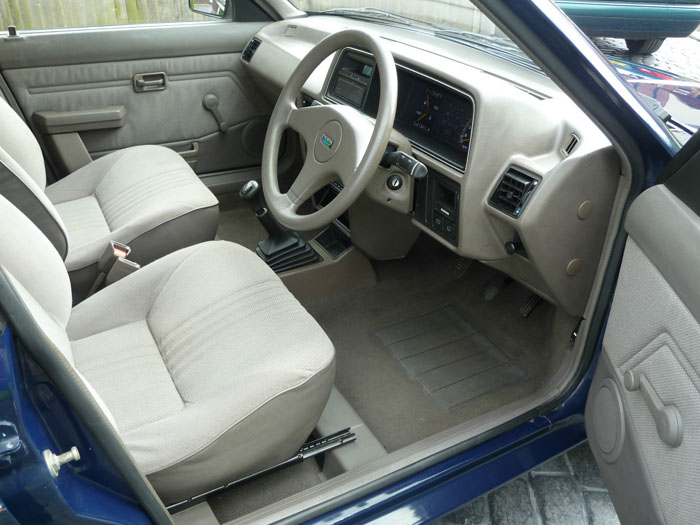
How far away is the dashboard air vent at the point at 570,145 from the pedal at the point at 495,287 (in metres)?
0.80

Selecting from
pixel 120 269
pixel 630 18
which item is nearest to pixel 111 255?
pixel 120 269

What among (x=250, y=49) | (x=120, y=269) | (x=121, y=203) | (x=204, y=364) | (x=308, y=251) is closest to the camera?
(x=204, y=364)

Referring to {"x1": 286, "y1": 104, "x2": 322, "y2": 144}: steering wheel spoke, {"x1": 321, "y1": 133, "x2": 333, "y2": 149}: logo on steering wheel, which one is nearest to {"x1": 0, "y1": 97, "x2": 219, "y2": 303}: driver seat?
{"x1": 286, "y1": 104, "x2": 322, "y2": 144}: steering wheel spoke

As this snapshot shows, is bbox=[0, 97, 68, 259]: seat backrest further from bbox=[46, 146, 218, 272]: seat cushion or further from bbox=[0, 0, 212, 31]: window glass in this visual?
bbox=[0, 0, 212, 31]: window glass

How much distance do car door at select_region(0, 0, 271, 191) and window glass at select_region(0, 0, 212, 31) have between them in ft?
0.06

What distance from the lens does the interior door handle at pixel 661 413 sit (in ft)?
2.92

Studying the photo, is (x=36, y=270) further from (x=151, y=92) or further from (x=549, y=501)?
(x=151, y=92)

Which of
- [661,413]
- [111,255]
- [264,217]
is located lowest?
[264,217]

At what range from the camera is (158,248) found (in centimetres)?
173

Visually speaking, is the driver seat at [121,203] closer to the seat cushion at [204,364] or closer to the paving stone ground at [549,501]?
the seat cushion at [204,364]

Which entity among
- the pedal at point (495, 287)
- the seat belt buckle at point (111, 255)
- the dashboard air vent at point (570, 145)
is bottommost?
the pedal at point (495, 287)

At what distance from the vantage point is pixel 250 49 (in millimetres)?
2514

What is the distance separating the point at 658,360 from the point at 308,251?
1318 mm

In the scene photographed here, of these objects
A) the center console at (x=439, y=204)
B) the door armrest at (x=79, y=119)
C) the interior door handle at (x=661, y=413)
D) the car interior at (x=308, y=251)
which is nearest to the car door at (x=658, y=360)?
→ the interior door handle at (x=661, y=413)
